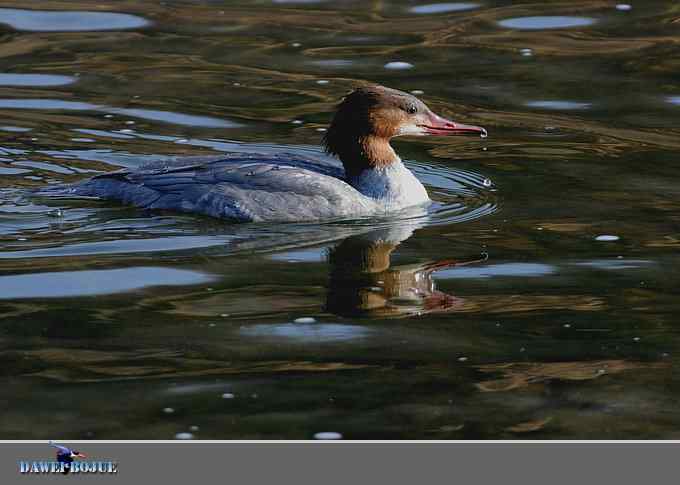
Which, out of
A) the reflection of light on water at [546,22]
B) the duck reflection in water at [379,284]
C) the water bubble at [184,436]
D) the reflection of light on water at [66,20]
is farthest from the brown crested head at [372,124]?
the reflection of light on water at [66,20]

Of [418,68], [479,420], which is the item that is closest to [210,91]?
[418,68]

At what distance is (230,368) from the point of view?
6.42 meters

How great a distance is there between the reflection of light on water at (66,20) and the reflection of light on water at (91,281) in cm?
793

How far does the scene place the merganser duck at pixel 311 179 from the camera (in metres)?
9.36

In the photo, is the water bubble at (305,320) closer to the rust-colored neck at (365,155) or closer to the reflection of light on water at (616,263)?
the reflection of light on water at (616,263)

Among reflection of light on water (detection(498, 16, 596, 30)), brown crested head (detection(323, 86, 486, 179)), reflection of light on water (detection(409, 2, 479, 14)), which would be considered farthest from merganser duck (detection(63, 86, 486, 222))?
reflection of light on water (detection(409, 2, 479, 14))

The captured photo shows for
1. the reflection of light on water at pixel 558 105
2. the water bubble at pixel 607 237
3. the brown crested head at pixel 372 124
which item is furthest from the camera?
the reflection of light on water at pixel 558 105

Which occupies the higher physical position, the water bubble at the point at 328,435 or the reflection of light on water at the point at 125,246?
the reflection of light on water at the point at 125,246

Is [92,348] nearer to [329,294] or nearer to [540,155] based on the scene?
[329,294]

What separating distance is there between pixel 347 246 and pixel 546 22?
7.59 m
